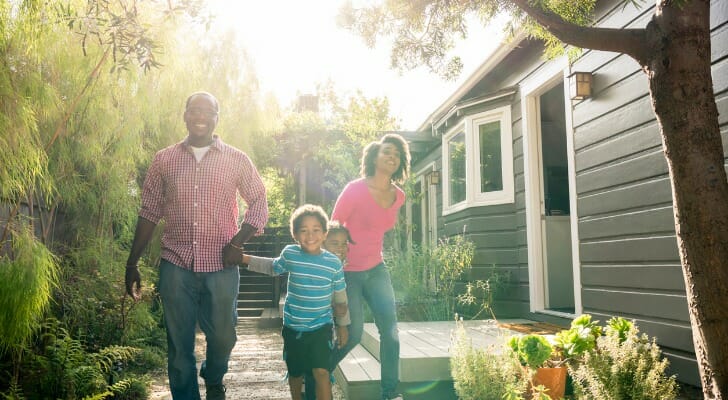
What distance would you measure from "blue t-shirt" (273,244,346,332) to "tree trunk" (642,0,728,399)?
1619mm

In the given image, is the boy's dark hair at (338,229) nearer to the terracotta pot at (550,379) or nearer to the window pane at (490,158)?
the terracotta pot at (550,379)

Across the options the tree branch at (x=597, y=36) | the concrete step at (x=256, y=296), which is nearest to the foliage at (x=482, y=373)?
the tree branch at (x=597, y=36)

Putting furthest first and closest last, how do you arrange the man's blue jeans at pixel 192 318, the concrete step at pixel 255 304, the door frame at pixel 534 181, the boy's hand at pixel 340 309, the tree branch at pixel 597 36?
the concrete step at pixel 255 304 < the door frame at pixel 534 181 < the boy's hand at pixel 340 309 < the man's blue jeans at pixel 192 318 < the tree branch at pixel 597 36

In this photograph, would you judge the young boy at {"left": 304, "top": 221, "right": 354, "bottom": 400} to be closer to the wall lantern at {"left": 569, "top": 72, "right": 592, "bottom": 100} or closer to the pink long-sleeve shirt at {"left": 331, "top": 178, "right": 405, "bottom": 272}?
the pink long-sleeve shirt at {"left": 331, "top": 178, "right": 405, "bottom": 272}

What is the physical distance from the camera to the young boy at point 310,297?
9.75ft

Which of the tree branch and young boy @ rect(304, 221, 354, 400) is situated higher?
the tree branch

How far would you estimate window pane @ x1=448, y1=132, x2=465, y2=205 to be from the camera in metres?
7.69

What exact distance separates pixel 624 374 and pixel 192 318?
2.04 meters

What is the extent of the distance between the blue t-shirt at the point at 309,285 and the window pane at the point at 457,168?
481 cm

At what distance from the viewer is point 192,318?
2.81 metres

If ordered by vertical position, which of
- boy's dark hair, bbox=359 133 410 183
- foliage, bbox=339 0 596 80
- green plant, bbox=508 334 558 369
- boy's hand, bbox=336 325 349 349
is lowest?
green plant, bbox=508 334 558 369

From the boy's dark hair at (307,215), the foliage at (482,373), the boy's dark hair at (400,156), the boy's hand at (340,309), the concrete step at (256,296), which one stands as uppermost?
the boy's dark hair at (400,156)

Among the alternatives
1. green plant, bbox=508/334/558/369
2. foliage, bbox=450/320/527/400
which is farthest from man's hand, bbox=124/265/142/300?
green plant, bbox=508/334/558/369

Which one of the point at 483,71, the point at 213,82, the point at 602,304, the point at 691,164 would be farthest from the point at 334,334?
the point at 213,82
